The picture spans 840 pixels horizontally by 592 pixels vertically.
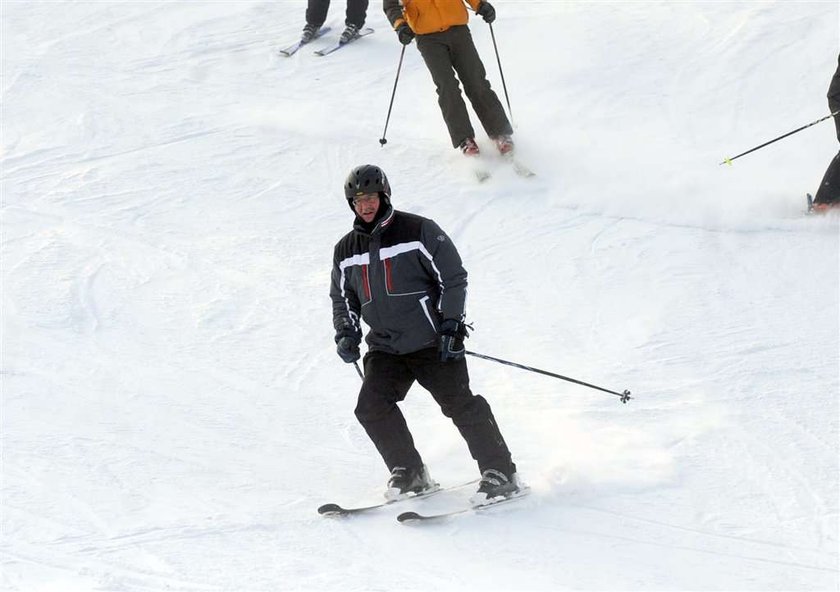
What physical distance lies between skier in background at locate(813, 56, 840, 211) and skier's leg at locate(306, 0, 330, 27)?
5.85 metres

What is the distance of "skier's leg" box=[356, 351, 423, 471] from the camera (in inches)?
227

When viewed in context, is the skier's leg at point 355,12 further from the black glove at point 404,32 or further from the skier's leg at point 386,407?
the skier's leg at point 386,407

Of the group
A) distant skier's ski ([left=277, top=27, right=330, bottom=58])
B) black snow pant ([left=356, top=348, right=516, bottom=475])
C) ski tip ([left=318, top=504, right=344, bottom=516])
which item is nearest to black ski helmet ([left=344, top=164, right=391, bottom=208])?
black snow pant ([left=356, top=348, right=516, bottom=475])

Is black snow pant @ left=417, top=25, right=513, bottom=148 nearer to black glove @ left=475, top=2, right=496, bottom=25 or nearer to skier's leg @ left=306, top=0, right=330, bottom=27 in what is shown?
black glove @ left=475, top=2, right=496, bottom=25

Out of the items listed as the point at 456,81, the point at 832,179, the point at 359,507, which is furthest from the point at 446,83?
the point at 359,507

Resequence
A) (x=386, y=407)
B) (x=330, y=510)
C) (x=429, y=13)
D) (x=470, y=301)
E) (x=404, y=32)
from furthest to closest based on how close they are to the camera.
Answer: (x=429, y=13), (x=404, y=32), (x=470, y=301), (x=386, y=407), (x=330, y=510)

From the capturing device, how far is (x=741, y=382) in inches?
270

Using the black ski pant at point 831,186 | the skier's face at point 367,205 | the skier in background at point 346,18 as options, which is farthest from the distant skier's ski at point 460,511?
the skier in background at point 346,18

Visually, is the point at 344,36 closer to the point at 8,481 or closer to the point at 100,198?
the point at 100,198

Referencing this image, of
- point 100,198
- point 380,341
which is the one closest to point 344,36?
point 100,198

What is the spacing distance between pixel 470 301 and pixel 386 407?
2327mm

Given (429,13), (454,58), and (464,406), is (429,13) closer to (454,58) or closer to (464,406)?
(454,58)

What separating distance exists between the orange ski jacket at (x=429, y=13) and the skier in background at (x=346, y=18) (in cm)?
327

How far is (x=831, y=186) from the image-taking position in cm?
846
